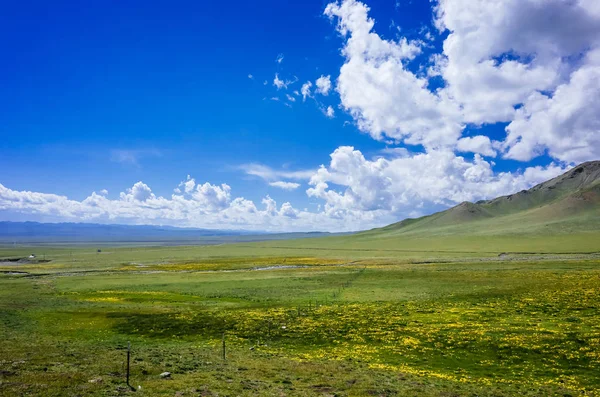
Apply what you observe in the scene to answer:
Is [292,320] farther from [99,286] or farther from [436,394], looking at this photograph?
[99,286]

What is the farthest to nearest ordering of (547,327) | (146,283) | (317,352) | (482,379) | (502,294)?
(146,283) < (502,294) < (547,327) < (317,352) < (482,379)

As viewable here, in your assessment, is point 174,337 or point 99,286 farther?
point 99,286

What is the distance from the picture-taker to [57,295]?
5641cm

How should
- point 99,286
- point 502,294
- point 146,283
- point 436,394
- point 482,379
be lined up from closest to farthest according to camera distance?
point 436,394, point 482,379, point 502,294, point 99,286, point 146,283

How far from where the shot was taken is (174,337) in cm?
3225

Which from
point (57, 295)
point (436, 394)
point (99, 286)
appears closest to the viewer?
point (436, 394)

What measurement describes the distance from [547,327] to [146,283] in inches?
2501

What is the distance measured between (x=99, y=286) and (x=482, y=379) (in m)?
64.8

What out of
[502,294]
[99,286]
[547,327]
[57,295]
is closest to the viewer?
[547,327]

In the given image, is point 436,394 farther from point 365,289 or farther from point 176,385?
point 365,289

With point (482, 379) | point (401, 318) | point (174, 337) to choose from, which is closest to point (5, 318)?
point (174, 337)

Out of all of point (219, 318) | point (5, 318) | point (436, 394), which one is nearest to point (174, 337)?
point (219, 318)

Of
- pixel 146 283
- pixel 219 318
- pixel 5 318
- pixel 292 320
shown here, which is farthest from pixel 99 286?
pixel 292 320

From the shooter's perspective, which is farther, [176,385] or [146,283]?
[146,283]
